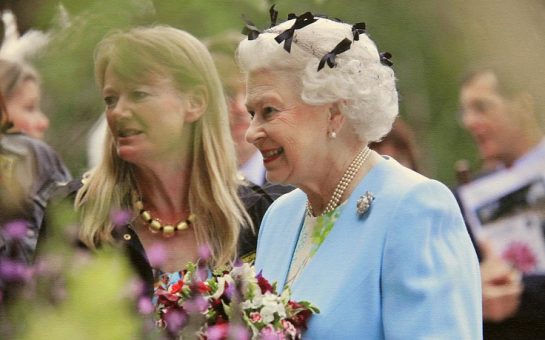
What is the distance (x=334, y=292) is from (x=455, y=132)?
4.94ft

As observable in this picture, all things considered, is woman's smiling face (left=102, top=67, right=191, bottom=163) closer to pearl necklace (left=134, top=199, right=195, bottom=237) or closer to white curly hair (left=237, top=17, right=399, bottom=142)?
white curly hair (left=237, top=17, right=399, bottom=142)

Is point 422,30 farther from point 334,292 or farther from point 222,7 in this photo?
point 334,292

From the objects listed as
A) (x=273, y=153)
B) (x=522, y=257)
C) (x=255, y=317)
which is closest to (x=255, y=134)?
(x=273, y=153)

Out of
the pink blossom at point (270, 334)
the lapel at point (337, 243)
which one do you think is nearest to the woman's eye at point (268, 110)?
the lapel at point (337, 243)

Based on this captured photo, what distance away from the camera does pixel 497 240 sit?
63.2 inches

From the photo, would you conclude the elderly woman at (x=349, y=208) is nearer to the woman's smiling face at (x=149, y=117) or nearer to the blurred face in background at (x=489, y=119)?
the blurred face in background at (x=489, y=119)

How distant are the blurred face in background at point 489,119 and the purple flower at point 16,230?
0.31 meters

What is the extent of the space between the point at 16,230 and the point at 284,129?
1628mm

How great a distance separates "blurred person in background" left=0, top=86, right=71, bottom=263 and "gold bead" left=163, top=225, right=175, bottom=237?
2.17 m

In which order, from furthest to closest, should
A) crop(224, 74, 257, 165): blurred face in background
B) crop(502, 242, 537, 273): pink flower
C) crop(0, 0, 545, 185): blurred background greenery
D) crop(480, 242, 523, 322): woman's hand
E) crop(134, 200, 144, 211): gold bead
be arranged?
crop(134, 200, 144, 211): gold bead → crop(224, 74, 257, 165): blurred face in background → crop(480, 242, 523, 322): woman's hand → crop(502, 242, 537, 273): pink flower → crop(0, 0, 545, 185): blurred background greenery

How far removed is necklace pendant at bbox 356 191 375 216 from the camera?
2.24 meters

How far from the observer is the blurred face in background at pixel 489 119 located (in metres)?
0.71

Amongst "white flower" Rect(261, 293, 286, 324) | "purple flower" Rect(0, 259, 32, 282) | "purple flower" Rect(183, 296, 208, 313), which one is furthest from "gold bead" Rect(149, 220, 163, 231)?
"purple flower" Rect(0, 259, 32, 282)

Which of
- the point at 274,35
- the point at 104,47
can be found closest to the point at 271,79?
the point at 274,35
